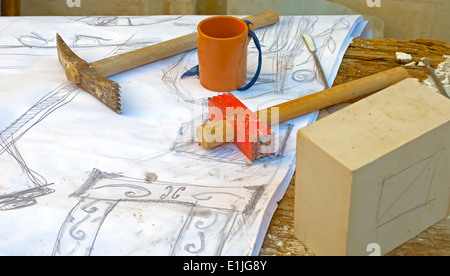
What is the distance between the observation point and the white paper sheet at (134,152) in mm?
945

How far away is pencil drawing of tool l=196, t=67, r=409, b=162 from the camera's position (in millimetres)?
1101

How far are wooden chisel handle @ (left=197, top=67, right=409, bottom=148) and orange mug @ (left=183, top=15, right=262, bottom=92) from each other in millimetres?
153

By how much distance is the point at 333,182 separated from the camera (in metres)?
0.83

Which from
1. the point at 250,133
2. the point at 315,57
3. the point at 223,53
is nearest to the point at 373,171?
the point at 250,133

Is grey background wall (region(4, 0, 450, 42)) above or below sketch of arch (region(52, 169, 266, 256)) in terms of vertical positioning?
above

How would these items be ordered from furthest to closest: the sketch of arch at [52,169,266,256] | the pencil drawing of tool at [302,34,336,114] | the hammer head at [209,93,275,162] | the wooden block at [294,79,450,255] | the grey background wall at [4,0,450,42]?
the grey background wall at [4,0,450,42], the pencil drawing of tool at [302,34,336,114], the hammer head at [209,93,275,162], the sketch of arch at [52,169,266,256], the wooden block at [294,79,450,255]

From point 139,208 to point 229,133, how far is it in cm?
24

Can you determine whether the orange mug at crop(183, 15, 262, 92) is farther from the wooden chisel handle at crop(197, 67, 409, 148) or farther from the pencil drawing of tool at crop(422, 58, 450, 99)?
the pencil drawing of tool at crop(422, 58, 450, 99)

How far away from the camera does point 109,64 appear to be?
1336mm

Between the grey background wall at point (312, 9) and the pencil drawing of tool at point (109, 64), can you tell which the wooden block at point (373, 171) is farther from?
the grey background wall at point (312, 9)

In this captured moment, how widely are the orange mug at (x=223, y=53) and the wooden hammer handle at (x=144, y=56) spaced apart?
123 mm

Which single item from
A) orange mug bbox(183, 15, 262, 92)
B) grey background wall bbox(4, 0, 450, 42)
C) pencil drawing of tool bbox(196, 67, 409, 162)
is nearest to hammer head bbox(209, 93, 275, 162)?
pencil drawing of tool bbox(196, 67, 409, 162)

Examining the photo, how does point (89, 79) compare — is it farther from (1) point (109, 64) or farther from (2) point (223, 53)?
(2) point (223, 53)
